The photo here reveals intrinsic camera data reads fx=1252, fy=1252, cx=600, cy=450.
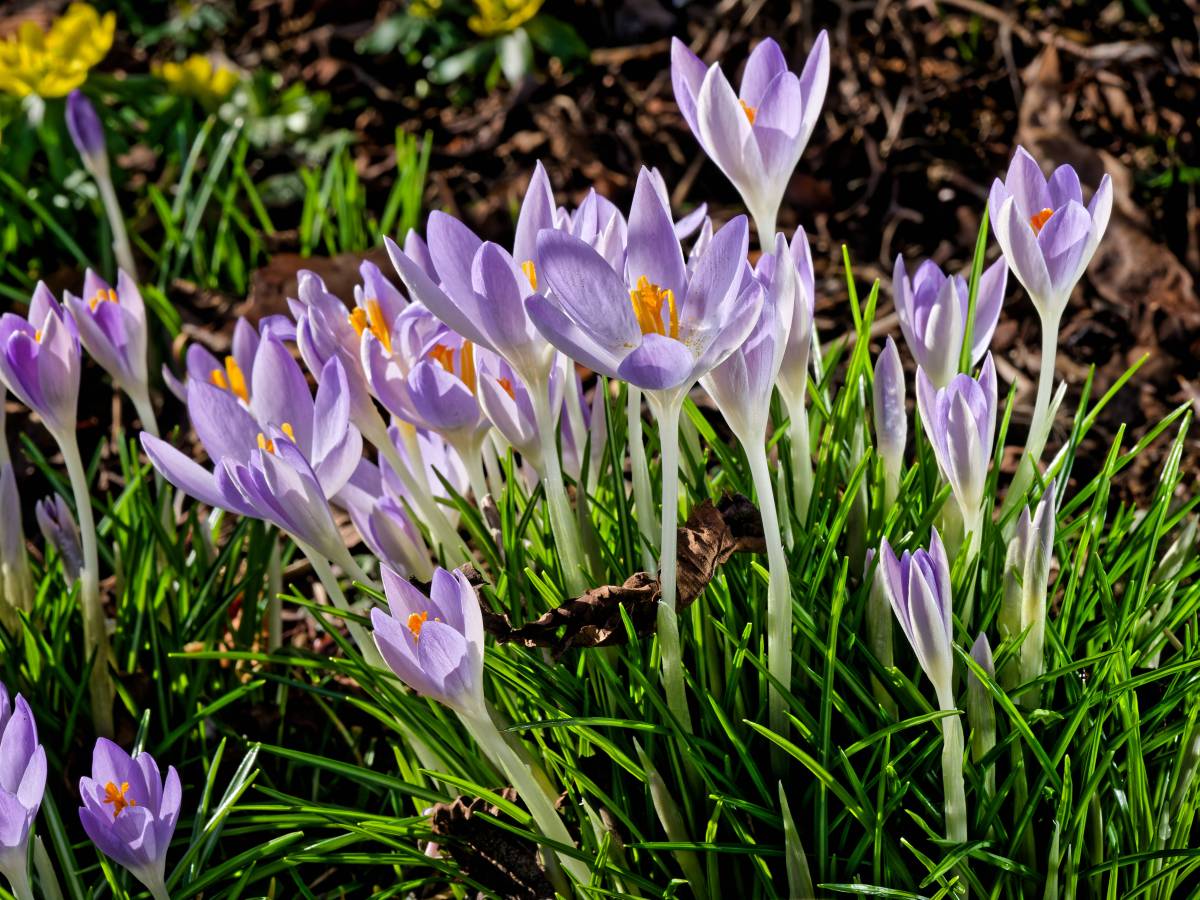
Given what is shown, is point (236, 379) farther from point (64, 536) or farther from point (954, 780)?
point (954, 780)

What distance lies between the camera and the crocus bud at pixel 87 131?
2324 mm

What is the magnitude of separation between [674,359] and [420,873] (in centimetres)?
94

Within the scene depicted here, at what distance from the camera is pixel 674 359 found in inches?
38.2

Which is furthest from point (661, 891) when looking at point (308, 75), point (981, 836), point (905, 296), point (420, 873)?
point (308, 75)

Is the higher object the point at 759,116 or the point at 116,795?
the point at 759,116

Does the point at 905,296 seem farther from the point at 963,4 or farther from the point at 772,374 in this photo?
the point at 963,4

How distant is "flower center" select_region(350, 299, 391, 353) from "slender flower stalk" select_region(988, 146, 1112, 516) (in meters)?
0.66

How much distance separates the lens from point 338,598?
1364 mm

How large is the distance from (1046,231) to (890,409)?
0.25 metres

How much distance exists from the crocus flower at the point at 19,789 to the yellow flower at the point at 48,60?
2167mm

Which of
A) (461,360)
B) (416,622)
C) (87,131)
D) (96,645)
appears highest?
(87,131)

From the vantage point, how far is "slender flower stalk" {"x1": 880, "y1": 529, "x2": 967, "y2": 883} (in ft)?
3.43

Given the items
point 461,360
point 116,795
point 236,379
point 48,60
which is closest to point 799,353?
point 461,360

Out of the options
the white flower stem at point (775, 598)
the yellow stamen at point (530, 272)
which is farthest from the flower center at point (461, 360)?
the white flower stem at point (775, 598)
